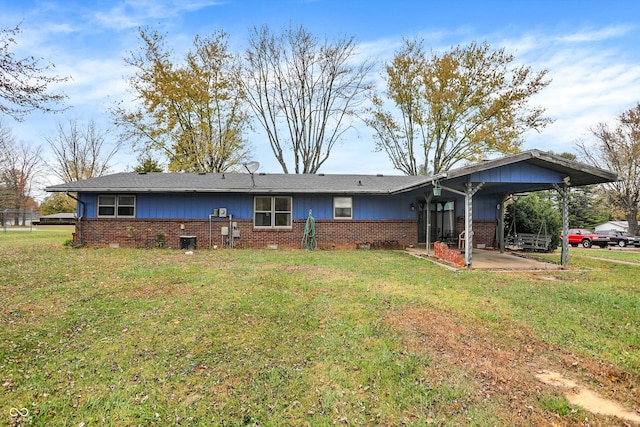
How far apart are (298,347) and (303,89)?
962 inches

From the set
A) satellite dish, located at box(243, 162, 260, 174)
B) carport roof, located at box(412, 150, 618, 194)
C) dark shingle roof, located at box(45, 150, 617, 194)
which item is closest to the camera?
carport roof, located at box(412, 150, 618, 194)

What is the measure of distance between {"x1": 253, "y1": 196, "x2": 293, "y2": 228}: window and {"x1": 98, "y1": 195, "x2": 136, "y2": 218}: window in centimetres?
505

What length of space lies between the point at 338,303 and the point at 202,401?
117 inches

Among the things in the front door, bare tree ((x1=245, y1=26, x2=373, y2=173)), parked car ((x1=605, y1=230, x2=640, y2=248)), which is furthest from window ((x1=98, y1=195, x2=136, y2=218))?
parked car ((x1=605, y1=230, x2=640, y2=248))

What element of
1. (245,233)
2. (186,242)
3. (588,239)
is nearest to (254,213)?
(245,233)

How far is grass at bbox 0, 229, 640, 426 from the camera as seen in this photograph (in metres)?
2.62

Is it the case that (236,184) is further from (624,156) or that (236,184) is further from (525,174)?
(624,156)

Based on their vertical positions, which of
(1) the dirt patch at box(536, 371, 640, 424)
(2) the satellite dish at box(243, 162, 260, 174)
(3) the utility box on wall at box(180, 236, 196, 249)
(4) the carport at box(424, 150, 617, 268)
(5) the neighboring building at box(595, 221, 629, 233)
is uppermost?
(2) the satellite dish at box(243, 162, 260, 174)

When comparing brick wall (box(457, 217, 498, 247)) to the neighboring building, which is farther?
the neighboring building

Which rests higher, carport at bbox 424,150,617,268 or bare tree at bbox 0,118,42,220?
bare tree at bbox 0,118,42,220

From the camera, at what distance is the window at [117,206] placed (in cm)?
1340

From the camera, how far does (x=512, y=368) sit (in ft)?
10.8

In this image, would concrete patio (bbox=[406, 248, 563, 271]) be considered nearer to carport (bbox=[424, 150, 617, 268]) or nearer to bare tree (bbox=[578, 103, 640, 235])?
carport (bbox=[424, 150, 617, 268])

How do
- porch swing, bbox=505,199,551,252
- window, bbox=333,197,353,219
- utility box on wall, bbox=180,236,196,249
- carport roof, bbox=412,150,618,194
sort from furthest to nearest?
window, bbox=333,197,353,219 < porch swing, bbox=505,199,551,252 < utility box on wall, bbox=180,236,196,249 < carport roof, bbox=412,150,618,194
